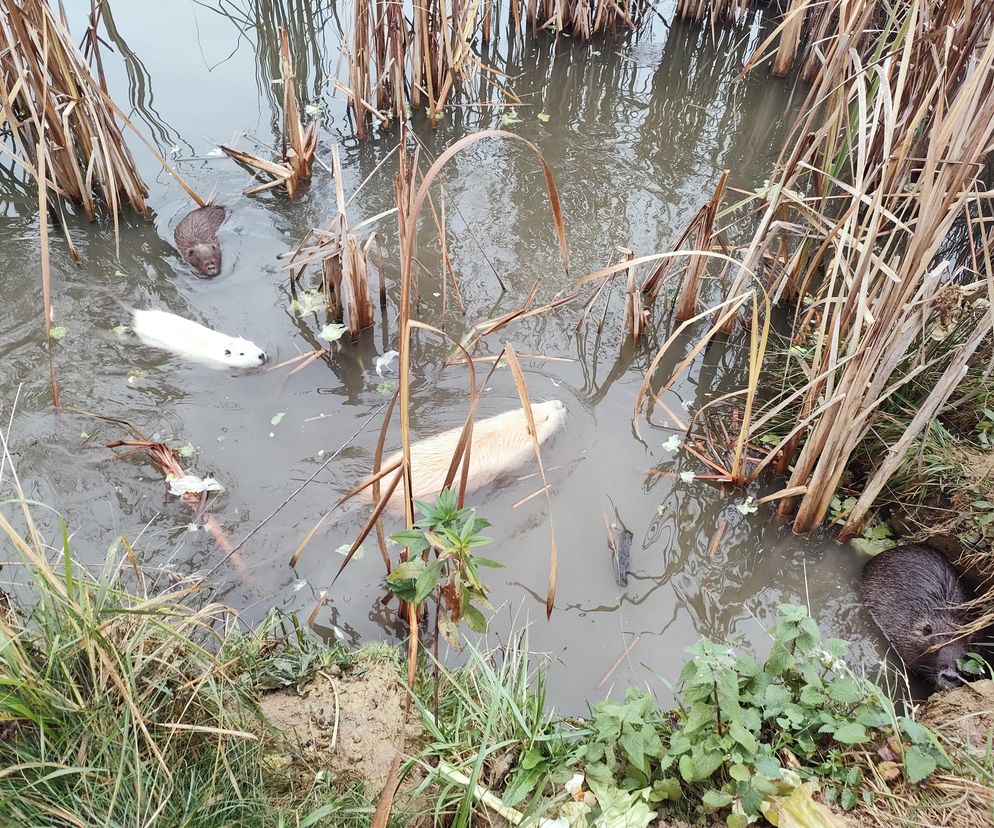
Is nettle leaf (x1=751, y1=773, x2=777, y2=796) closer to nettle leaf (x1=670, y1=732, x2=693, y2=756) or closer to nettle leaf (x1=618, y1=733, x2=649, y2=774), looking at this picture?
nettle leaf (x1=670, y1=732, x2=693, y2=756)

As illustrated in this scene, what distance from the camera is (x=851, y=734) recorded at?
2184 mm

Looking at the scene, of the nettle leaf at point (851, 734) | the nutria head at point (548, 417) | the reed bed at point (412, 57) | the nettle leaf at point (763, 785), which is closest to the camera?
the nettle leaf at point (763, 785)

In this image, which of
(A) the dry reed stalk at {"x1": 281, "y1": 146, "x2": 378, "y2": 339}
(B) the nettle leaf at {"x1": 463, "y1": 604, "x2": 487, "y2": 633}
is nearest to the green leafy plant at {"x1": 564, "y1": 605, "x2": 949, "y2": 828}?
(B) the nettle leaf at {"x1": 463, "y1": 604, "x2": 487, "y2": 633}

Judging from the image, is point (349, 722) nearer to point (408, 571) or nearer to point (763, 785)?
point (408, 571)

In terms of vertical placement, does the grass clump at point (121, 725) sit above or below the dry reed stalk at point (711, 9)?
below

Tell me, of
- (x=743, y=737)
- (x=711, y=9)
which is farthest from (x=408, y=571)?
(x=711, y=9)

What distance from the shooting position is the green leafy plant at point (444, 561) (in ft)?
7.10

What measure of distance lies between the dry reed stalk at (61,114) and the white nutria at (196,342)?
2.79ft

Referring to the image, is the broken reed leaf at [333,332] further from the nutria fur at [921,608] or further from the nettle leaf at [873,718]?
the nettle leaf at [873,718]

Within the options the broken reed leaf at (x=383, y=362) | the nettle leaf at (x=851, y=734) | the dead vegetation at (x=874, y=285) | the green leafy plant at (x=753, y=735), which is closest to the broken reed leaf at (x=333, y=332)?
the broken reed leaf at (x=383, y=362)

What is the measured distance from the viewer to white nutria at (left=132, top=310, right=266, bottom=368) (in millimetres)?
4160

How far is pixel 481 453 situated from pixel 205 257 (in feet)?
8.02

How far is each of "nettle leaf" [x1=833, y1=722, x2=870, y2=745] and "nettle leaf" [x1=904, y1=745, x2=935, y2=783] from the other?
0.12 metres

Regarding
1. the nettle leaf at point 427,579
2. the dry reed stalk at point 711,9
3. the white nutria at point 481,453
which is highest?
the dry reed stalk at point 711,9
